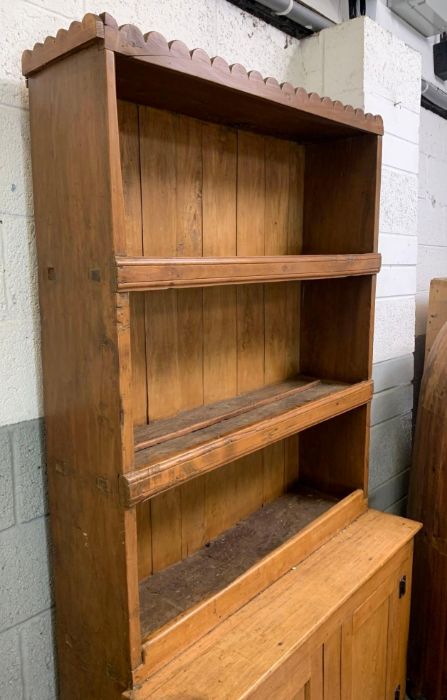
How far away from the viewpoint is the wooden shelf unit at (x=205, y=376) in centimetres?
91

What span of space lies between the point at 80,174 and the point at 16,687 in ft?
3.24

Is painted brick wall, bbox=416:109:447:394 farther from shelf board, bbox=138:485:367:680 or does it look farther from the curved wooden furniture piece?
shelf board, bbox=138:485:367:680

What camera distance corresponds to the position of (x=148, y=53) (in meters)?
0.85

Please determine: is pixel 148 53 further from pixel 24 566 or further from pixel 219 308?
pixel 24 566

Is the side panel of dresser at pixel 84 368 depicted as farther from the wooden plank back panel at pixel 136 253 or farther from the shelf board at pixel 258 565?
the wooden plank back panel at pixel 136 253

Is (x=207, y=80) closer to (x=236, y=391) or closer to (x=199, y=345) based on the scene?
(x=199, y=345)

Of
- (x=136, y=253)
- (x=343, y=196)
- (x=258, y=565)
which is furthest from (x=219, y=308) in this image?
(x=258, y=565)

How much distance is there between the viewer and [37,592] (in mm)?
1113

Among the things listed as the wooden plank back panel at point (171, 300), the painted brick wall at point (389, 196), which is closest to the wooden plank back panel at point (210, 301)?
the wooden plank back panel at point (171, 300)

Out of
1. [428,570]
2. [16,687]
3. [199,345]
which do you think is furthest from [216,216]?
[428,570]

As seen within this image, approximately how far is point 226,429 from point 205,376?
0.72 feet

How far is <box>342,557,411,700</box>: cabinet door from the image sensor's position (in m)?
1.33

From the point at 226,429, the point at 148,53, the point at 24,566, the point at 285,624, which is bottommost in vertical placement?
the point at 285,624

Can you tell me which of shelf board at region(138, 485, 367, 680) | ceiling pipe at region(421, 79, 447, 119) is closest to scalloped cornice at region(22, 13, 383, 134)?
shelf board at region(138, 485, 367, 680)
